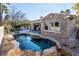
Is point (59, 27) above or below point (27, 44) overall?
above

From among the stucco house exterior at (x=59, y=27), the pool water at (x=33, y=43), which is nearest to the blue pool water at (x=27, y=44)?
the pool water at (x=33, y=43)

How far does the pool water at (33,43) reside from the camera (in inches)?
77.2

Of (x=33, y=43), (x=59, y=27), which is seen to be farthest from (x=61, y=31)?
(x=33, y=43)

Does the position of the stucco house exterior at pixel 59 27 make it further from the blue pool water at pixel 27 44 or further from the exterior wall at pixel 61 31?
the blue pool water at pixel 27 44

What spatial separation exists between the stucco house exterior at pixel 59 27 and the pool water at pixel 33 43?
0.07 meters

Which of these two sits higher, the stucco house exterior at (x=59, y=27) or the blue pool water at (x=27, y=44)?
the stucco house exterior at (x=59, y=27)

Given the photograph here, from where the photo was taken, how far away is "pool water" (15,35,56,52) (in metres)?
1.96

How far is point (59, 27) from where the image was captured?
1984mm

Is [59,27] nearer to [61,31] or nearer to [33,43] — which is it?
[61,31]

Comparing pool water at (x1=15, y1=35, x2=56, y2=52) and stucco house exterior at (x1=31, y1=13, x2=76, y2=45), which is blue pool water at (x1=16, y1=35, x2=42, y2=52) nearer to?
pool water at (x1=15, y1=35, x2=56, y2=52)

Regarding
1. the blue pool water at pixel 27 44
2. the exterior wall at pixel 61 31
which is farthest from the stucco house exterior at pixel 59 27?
the blue pool water at pixel 27 44

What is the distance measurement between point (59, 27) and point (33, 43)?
312 millimetres

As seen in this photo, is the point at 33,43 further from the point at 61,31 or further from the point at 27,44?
the point at 61,31

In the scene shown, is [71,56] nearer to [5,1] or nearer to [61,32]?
[61,32]
